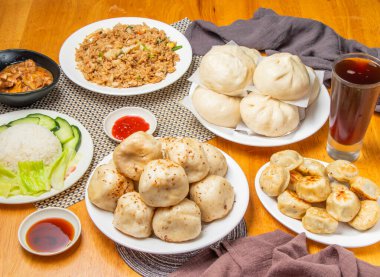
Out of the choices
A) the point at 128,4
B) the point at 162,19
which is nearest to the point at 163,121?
the point at 162,19

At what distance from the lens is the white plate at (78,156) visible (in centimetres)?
157

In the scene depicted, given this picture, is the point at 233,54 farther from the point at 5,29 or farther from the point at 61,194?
the point at 5,29

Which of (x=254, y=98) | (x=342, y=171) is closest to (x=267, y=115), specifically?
(x=254, y=98)

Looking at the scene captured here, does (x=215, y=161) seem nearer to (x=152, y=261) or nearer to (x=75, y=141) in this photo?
(x=152, y=261)

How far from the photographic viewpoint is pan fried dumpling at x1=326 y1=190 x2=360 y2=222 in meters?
1.44

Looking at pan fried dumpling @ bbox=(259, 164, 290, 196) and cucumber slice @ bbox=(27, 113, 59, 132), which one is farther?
cucumber slice @ bbox=(27, 113, 59, 132)

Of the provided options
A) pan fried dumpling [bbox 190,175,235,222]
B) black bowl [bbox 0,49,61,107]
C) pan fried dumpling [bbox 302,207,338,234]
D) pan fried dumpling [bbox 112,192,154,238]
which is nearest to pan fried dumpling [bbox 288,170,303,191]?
pan fried dumpling [bbox 302,207,338,234]

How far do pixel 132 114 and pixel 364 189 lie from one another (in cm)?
89

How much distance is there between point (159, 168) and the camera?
4.37 feet

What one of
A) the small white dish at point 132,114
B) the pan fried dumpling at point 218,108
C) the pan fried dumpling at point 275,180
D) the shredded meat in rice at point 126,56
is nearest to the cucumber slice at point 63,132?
the small white dish at point 132,114

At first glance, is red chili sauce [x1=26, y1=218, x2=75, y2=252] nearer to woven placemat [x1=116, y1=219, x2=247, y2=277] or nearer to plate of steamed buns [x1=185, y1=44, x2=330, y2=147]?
woven placemat [x1=116, y1=219, x2=247, y2=277]

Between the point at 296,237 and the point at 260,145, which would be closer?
the point at 296,237

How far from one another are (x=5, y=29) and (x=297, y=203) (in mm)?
1656

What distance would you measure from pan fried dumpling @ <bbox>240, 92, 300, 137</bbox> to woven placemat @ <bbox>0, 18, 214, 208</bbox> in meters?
0.20
